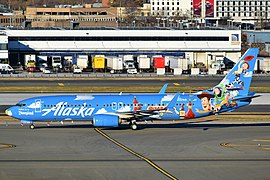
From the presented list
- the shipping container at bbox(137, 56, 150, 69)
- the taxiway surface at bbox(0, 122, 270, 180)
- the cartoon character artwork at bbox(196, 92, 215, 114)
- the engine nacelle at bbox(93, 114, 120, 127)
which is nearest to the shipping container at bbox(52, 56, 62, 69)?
the shipping container at bbox(137, 56, 150, 69)

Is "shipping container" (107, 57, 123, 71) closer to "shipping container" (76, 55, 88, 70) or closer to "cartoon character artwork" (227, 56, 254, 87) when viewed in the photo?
"shipping container" (76, 55, 88, 70)

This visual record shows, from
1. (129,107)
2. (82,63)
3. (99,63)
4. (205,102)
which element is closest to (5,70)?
(82,63)

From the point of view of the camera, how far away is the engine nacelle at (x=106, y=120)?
68.7 meters

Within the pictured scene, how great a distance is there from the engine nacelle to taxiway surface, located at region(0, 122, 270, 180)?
0.82 metres

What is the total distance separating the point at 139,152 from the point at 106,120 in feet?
38.3

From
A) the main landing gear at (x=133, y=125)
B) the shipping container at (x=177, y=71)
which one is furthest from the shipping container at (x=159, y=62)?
the main landing gear at (x=133, y=125)

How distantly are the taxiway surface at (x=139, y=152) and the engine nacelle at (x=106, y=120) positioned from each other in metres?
0.82

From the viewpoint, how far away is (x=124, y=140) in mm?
64188

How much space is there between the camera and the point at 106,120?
6888cm

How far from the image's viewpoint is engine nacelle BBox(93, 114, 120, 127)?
68688 millimetres

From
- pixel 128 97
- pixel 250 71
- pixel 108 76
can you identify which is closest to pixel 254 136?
pixel 250 71

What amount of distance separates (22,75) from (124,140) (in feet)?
250

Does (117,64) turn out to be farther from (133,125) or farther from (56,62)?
(133,125)

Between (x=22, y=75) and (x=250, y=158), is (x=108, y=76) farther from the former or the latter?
(x=250, y=158)
